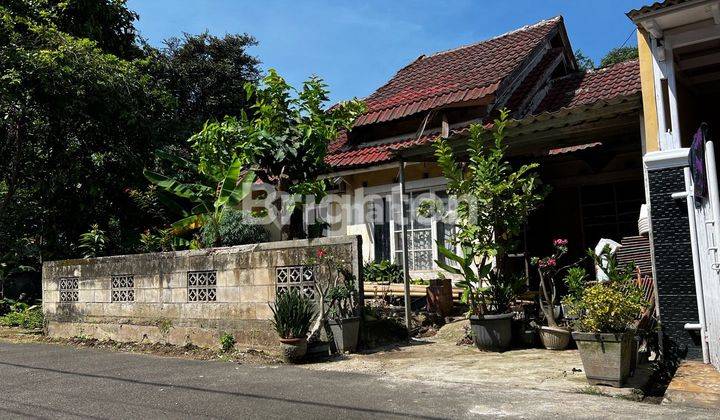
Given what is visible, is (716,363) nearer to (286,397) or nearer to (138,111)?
(286,397)

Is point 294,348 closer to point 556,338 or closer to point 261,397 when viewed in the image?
point 261,397

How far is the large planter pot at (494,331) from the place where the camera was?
25.5 ft

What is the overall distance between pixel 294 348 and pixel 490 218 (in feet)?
10.7

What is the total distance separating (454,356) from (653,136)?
146 inches

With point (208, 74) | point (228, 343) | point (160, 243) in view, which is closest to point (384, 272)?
point (228, 343)

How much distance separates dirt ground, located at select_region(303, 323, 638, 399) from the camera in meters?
5.85

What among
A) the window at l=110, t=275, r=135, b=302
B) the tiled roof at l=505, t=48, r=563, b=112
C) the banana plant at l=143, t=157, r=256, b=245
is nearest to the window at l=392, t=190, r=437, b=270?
the tiled roof at l=505, t=48, r=563, b=112

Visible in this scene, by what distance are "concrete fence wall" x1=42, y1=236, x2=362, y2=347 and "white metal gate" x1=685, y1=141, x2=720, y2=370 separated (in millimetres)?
4226

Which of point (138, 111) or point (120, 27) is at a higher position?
point (120, 27)

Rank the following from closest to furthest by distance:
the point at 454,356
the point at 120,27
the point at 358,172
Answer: the point at 454,356 < the point at 358,172 < the point at 120,27

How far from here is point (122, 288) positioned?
10.9 m

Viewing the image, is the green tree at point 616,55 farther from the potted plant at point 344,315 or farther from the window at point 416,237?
the potted plant at point 344,315

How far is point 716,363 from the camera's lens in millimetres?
5863

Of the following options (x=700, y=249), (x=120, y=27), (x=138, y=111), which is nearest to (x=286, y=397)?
(x=700, y=249)
